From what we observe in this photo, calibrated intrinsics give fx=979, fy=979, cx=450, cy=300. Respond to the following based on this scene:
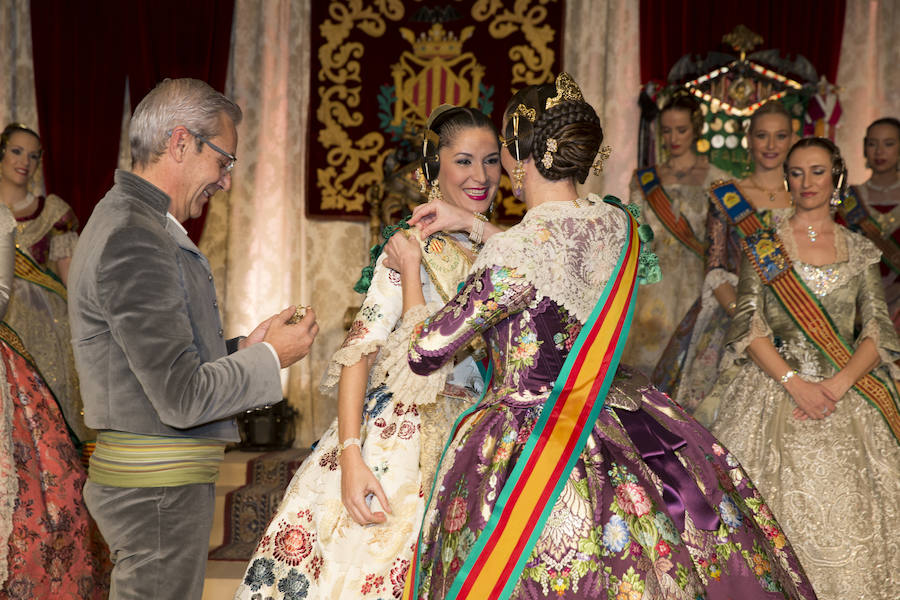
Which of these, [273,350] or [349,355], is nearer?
[273,350]

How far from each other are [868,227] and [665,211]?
0.93 m

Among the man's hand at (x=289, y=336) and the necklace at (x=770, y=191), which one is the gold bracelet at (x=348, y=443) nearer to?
the man's hand at (x=289, y=336)

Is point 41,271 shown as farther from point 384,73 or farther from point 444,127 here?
point 444,127

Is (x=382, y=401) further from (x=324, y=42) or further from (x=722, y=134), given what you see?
(x=324, y=42)

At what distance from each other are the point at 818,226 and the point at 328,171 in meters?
3.25

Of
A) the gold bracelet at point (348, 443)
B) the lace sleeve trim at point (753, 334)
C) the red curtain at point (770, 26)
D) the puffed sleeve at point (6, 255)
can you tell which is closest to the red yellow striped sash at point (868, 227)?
the lace sleeve trim at point (753, 334)

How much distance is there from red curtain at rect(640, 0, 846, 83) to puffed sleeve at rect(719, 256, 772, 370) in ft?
8.19

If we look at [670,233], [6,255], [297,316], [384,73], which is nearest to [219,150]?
[297,316]

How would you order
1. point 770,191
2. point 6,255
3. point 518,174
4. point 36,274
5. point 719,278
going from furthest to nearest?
point 36,274 < point 770,191 < point 719,278 < point 6,255 < point 518,174

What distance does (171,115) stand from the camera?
1944 millimetres

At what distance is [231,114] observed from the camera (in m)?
2.03

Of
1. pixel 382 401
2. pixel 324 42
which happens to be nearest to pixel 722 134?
pixel 324 42

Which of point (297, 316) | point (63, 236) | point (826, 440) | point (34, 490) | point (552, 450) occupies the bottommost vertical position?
point (34, 490)

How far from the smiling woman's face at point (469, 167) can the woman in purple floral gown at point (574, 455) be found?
39 centimetres
